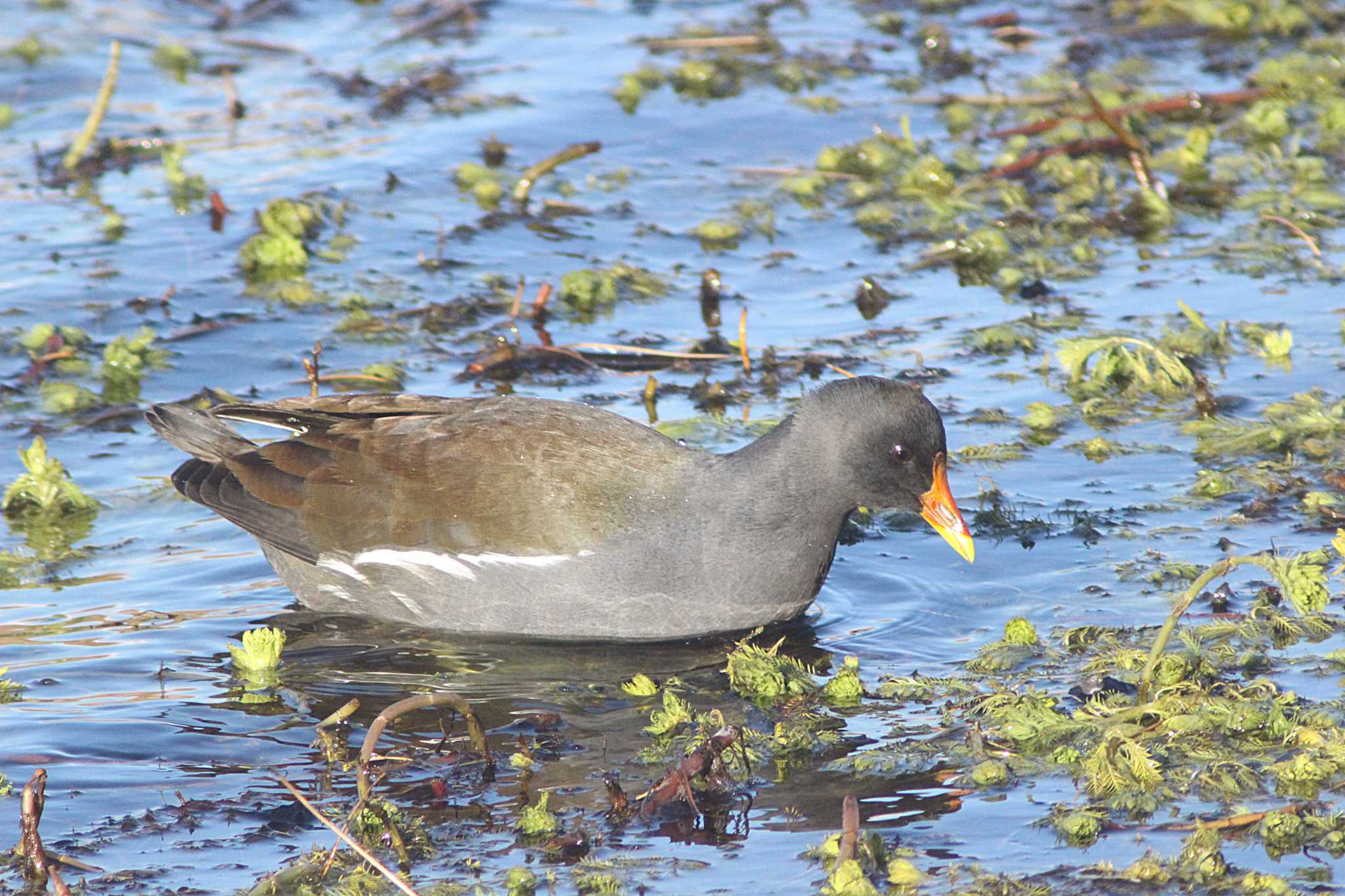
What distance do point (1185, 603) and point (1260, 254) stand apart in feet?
14.6

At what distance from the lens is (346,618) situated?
5.92m

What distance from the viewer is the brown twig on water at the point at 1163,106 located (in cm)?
956

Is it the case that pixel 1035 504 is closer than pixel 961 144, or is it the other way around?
pixel 1035 504

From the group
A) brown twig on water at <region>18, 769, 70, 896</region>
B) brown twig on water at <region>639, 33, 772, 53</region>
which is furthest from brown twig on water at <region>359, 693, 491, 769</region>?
brown twig on water at <region>639, 33, 772, 53</region>

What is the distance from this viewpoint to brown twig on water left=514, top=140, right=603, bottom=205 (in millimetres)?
8672

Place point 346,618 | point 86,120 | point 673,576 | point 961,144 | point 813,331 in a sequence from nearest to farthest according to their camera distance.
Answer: point 673,576 → point 346,618 → point 813,331 → point 961,144 → point 86,120

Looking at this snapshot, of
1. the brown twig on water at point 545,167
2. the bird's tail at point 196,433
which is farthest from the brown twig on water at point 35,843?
the brown twig on water at point 545,167

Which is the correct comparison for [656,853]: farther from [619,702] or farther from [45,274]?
[45,274]

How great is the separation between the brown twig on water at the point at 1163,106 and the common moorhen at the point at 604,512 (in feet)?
15.0

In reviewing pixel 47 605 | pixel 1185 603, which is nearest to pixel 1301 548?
pixel 1185 603

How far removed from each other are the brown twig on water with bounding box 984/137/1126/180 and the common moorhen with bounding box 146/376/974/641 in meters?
3.97

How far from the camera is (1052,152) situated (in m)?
9.18

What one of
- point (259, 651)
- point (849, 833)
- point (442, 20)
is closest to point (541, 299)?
point (259, 651)

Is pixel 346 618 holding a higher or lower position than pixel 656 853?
lower
